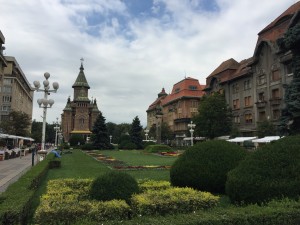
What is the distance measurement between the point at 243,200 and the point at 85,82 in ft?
340

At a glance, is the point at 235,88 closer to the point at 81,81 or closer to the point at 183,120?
the point at 183,120

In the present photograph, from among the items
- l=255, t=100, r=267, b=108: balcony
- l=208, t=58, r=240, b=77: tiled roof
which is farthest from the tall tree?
l=208, t=58, r=240, b=77: tiled roof

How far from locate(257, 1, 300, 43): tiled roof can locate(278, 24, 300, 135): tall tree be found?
1160 inches

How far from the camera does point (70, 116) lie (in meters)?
110

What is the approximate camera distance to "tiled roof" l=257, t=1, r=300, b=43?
40.1m

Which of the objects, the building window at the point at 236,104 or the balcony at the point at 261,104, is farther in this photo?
the building window at the point at 236,104

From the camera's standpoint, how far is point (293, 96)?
43.2 ft

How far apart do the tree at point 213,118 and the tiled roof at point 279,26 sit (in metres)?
12.5

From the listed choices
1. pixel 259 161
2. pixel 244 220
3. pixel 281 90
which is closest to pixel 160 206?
pixel 244 220

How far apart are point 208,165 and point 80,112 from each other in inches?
3673

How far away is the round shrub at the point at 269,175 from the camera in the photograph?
24.1 feet

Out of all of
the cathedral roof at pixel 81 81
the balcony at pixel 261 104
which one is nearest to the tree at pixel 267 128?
the balcony at pixel 261 104

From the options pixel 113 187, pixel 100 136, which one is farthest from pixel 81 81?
pixel 113 187

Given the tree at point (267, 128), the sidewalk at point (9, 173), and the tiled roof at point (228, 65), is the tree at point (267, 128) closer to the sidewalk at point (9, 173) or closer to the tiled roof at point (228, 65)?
the tiled roof at point (228, 65)
